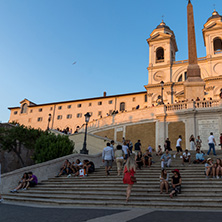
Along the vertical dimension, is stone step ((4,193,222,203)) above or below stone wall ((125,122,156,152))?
Result: below

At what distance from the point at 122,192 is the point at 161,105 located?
699 inches

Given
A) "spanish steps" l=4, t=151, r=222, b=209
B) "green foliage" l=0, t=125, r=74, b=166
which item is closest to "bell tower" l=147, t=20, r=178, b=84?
"green foliage" l=0, t=125, r=74, b=166

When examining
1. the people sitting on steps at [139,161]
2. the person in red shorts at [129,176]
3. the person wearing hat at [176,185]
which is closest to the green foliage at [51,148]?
the people sitting on steps at [139,161]

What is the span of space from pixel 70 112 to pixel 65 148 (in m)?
39.8

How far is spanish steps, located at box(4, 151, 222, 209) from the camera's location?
27.2 feet

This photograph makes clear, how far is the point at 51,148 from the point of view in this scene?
17562 millimetres

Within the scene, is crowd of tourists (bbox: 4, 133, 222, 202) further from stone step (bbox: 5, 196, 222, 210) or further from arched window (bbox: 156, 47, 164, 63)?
arched window (bbox: 156, 47, 164, 63)

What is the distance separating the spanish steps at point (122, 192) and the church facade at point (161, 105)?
12.6 meters

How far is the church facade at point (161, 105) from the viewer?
961 inches

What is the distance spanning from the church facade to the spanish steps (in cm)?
1260

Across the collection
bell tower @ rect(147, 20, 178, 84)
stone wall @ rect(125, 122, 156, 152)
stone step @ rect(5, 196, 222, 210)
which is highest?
bell tower @ rect(147, 20, 178, 84)

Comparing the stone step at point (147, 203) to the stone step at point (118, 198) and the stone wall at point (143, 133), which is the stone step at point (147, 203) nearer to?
the stone step at point (118, 198)

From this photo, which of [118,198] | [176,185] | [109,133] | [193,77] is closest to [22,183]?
[118,198]

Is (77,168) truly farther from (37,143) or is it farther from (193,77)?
(193,77)
